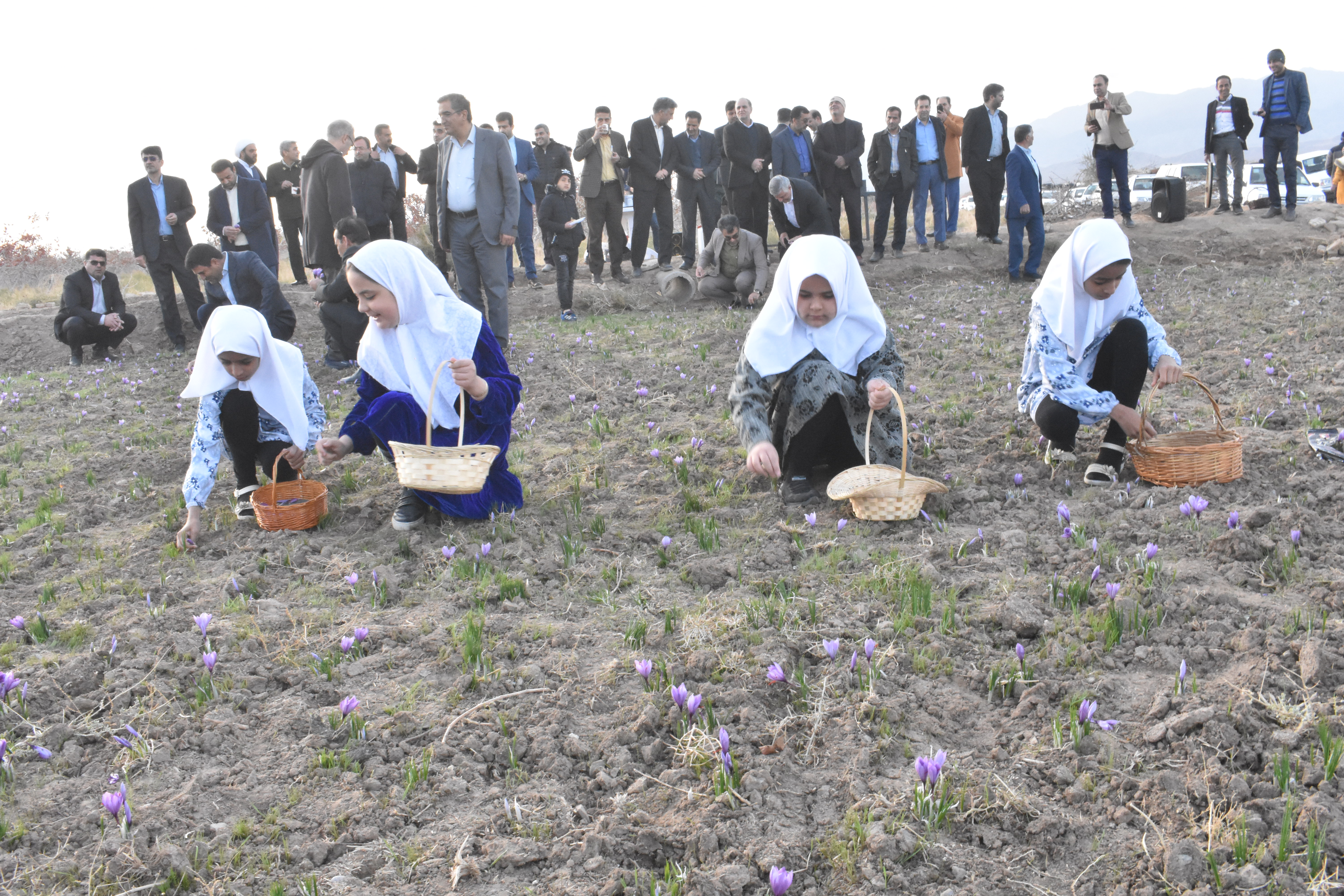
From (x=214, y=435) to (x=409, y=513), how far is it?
104 cm

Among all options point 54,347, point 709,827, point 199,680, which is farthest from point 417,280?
point 54,347

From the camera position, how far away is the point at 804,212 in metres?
10.6

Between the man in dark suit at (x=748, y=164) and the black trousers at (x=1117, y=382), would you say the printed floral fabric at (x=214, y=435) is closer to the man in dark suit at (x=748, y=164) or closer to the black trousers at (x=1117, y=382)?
the black trousers at (x=1117, y=382)

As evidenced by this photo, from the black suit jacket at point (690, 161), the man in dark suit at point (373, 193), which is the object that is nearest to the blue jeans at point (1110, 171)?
the black suit jacket at point (690, 161)

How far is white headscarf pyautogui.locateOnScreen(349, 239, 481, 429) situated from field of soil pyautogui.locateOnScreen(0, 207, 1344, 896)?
65 centimetres

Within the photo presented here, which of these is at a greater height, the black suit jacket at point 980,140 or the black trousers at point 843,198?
the black suit jacket at point 980,140

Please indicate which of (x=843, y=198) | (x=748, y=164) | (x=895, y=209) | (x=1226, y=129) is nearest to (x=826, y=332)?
(x=748, y=164)

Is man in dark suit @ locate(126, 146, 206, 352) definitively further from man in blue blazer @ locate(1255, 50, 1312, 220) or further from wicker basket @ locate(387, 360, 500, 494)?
man in blue blazer @ locate(1255, 50, 1312, 220)

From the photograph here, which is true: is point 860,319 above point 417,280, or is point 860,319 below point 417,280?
below

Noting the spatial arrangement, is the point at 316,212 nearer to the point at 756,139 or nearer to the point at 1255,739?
the point at 756,139

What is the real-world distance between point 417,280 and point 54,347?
1023cm

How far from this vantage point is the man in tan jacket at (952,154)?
12.5 m

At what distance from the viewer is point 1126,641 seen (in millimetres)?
2709

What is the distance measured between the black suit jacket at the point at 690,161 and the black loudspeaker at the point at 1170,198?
773cm
